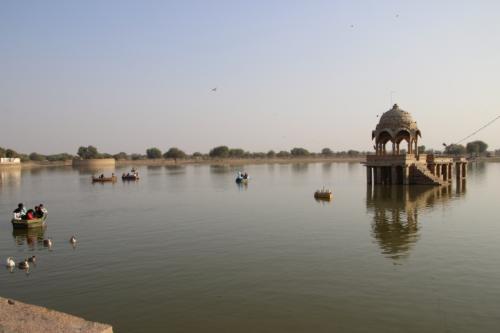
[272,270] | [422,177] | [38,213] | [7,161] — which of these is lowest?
[272,270]

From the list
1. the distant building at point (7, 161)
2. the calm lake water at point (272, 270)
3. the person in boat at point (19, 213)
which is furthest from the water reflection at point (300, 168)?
the person in boat at point (19, 213)

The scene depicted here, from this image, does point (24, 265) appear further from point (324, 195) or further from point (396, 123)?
point (396, 123)

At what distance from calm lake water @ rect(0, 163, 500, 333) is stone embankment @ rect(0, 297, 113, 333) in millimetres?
1856

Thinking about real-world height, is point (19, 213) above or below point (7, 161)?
below

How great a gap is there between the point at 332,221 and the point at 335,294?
15265mm

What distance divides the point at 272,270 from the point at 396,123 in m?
44.0

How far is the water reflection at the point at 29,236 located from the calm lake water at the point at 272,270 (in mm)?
105

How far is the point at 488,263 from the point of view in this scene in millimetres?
18562

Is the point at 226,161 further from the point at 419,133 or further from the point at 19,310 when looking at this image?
the point at 19,310

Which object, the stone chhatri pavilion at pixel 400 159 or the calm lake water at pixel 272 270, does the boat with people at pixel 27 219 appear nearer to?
the calm lake water at pixel 272 270

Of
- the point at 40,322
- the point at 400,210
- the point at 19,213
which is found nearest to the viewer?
the point at 40,322

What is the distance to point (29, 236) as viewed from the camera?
2673cm

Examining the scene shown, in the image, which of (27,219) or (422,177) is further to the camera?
(422,177)

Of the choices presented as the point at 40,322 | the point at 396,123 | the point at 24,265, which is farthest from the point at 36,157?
the point at 40,322
